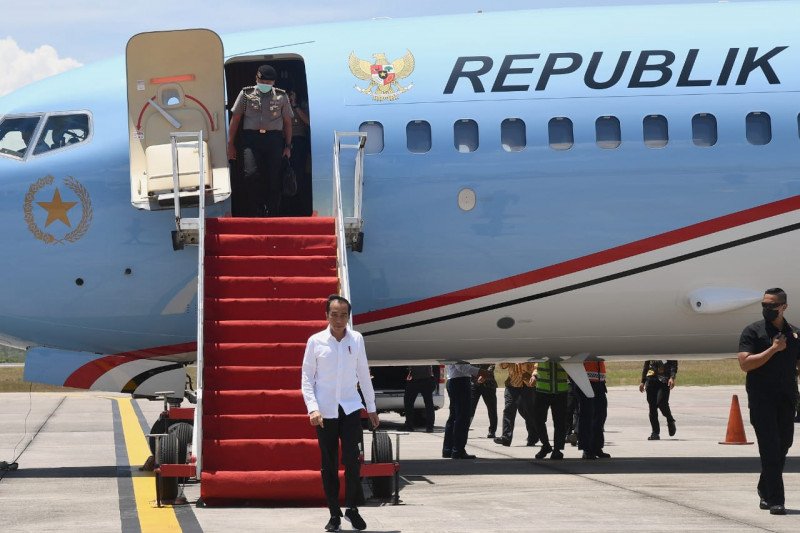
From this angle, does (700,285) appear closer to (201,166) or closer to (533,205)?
(533,205)

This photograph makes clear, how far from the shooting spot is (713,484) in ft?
48.7

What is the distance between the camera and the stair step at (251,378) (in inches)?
530

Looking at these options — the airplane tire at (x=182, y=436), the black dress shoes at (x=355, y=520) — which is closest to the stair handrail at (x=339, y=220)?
the airplane tire at (x=182, y=436)

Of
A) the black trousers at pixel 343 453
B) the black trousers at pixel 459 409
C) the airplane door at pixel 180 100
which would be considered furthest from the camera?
the black trousers at pixel 459 409

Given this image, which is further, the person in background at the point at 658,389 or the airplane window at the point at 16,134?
the person in background at the point at 658,389

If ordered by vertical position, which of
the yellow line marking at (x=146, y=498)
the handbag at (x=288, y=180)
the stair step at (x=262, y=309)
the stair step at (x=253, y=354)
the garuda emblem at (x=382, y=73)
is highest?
the garuda emblem at (x=382, y=73)

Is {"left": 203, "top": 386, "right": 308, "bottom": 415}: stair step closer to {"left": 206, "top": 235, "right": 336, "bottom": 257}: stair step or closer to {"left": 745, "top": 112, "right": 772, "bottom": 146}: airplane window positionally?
{"left": 206, "top": 235, "right": 336, "bottom": 257}: stair step

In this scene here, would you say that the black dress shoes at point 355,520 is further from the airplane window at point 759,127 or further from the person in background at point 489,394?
the person in background at point 489,394

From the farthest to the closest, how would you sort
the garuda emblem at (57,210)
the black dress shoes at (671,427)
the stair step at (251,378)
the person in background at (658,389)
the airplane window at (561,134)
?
the black dress shoes at (671,427) < the person in background at (658,389) < the airplane window at (561,134) < the garuda emblem at (57,210) < the stair step at (251,378)

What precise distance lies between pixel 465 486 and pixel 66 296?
17.2 ft

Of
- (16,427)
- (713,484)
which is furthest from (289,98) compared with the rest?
(16,427)

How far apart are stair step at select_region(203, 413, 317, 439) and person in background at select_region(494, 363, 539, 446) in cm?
Answer: 772

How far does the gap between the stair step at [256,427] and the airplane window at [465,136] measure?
166 inches

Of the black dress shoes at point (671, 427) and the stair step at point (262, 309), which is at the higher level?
the stair step at point (262, 309)
